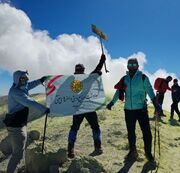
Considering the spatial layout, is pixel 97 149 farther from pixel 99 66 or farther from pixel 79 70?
pixel 99 66

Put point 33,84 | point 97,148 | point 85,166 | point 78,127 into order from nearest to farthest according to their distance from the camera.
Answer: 1. point 85,166
2. point 33,84
3. point 78,127
4. point 97,148

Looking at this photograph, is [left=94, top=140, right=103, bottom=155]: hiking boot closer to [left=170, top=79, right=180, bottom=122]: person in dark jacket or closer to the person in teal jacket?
the person in teal jacket

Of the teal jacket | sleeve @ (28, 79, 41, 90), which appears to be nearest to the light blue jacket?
sleeve @ (28, 79, 41, 90)

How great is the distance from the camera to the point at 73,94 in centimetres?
1269

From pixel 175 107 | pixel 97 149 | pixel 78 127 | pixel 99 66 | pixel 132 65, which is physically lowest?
pixel 97 149

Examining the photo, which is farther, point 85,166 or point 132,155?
point 132,155

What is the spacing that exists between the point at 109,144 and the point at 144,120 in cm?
337

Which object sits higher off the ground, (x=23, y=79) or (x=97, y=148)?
(x=23, y=79)

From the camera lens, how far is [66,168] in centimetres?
1116

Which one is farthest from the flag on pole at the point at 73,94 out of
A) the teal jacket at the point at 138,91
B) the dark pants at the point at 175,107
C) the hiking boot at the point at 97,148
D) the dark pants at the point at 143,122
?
the dark pants at the point at 175,107

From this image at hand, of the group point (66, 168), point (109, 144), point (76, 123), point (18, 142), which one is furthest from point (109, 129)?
point (18, 142)

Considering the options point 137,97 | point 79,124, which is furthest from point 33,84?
point 137,97

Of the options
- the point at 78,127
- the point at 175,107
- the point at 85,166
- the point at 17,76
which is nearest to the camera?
the point at 17,76

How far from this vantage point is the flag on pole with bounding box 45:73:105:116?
480 inches
